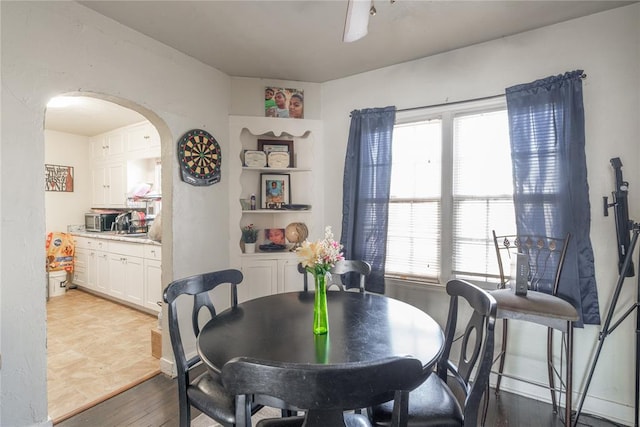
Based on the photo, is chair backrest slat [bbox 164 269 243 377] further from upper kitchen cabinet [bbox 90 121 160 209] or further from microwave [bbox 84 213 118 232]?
microwave [bbox 84 213 118 232]

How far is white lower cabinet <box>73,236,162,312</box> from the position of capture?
12.3 feet

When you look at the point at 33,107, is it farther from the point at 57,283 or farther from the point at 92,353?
the point at 57,283

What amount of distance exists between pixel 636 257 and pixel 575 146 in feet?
2.63

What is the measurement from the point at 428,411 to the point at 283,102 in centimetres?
284

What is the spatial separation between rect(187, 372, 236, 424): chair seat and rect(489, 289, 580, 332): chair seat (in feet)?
5.15

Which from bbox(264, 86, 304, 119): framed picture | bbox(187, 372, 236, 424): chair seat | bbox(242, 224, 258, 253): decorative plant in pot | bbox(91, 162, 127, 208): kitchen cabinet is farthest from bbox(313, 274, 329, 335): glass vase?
bbox(91, 162, 127, 208): kitchen cabinet

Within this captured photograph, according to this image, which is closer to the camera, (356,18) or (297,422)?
(297,422)

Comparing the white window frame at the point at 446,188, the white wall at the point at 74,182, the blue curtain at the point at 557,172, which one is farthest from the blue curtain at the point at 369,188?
the white wall at the point at 74,182

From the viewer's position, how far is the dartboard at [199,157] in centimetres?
259

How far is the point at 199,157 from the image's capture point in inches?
106

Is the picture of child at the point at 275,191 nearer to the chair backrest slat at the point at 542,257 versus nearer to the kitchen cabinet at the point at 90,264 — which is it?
the chair backrest slat at the point at 542,257

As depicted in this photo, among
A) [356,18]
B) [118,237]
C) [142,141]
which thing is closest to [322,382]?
[356,18]

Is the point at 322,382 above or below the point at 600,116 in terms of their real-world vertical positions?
below

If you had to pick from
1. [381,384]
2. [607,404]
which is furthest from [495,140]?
[381,384]
